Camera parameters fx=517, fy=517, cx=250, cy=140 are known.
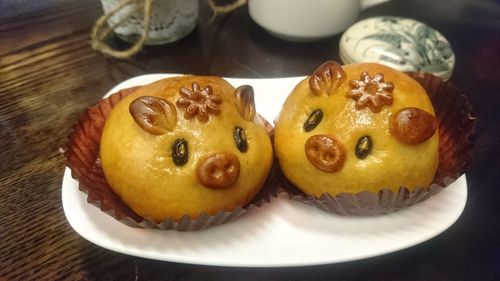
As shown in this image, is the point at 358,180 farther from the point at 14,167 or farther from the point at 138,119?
the point at 14,167

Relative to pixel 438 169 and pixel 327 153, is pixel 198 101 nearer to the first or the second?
pixel 327 153

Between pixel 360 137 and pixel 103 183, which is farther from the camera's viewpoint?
pixel 103 183

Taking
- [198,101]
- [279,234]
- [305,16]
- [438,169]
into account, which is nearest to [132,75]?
[305,16]

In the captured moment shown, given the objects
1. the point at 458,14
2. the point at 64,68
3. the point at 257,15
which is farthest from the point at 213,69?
the point at 458,14

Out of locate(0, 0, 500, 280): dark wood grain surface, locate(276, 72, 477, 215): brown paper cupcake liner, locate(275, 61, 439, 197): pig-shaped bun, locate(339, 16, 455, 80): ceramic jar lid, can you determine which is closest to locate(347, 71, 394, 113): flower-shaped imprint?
locate(275, 61, 439, 197): pig-shaped bun

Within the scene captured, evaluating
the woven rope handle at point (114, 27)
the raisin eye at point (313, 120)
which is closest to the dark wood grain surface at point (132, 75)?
the woven rope handle at point (114, 27)

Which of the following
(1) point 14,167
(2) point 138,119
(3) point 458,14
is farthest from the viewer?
(3) point 458,14

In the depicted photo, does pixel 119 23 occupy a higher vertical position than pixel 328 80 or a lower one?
lower
